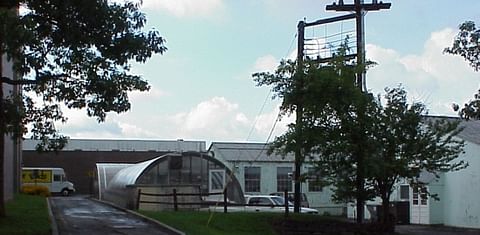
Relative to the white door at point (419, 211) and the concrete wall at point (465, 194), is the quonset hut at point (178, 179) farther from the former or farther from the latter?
the concrete wall at point (465, 194)

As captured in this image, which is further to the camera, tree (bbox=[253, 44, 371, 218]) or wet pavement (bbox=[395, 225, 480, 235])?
wet pavement (bbox=[395, 225, 480, 235])

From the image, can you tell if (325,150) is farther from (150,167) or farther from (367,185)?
(150,167)

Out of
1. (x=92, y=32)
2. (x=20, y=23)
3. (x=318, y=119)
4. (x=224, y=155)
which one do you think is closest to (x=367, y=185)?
(x=318, y=119)

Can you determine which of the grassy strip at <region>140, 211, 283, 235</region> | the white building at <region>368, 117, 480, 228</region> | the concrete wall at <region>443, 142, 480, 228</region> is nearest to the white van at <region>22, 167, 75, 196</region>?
the white building at <region>368, 117, 480, 228</region>

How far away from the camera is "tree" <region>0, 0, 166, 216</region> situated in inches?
736

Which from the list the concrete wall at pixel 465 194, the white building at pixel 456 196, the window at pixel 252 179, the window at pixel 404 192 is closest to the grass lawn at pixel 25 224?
the white building at pixel 456 196

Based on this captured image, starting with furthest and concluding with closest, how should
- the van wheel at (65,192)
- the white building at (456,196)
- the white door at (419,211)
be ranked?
1. the van wheel at (65,192)
2. the white door at (419,211)
3. the white building at (456,196)

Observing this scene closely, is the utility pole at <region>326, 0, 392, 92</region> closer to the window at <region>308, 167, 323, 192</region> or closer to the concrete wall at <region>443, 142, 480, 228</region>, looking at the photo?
the window at <region>308, 167, 323, 192</region>

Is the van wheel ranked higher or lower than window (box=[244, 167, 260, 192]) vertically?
lower

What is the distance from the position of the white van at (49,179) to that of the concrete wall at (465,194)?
41.1 meters

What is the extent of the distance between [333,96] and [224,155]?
1382 inches

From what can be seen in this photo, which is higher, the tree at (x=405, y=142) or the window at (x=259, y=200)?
the tree at (x=405, y=142)

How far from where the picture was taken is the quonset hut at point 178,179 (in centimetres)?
3869

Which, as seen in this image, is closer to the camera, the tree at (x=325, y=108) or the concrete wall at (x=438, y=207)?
the tree at (x=325, y=108)
